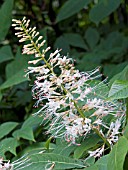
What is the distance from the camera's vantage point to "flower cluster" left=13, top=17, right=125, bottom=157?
1299 mm

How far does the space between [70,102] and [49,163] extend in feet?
0.65

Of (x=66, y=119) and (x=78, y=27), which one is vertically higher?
(x=78, y=27)

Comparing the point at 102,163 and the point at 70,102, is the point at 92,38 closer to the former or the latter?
the point at 70,102

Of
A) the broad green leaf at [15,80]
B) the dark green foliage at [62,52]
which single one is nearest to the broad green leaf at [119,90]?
the dark green foliage at [62,52]

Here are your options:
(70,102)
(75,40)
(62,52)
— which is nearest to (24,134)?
(70,102)

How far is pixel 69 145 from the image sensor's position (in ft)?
4.60

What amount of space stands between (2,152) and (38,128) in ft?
1.35

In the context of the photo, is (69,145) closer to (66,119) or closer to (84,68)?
(66,119)

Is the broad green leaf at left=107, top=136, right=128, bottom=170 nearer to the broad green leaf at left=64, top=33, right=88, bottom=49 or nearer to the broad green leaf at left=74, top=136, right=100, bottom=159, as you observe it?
the broad green leaf at left=74, top=136, right=100, bottom=159

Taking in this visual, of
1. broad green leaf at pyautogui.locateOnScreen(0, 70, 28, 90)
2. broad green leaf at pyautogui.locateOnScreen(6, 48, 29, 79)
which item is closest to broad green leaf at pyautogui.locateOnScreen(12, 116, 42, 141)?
broad green leaf at pyautogui.locateOnScreen(0, 70, 28, 90)

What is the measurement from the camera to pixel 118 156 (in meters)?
1.11

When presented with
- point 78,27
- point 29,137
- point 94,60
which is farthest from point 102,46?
point 29,137

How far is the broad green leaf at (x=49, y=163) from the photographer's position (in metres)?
1.21

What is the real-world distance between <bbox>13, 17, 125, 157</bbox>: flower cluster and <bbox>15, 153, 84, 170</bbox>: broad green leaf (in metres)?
0.09
